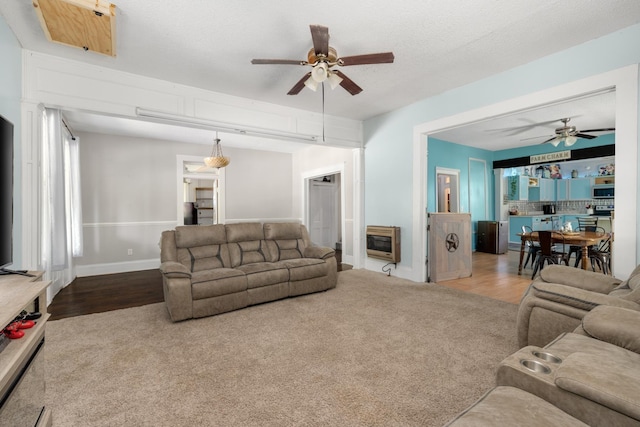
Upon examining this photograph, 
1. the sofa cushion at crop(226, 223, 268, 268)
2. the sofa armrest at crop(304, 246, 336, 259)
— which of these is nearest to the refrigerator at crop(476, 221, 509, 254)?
the sofa armrest at crop(304, 246, 336, 259)

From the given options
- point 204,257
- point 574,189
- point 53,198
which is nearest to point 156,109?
point 53,198

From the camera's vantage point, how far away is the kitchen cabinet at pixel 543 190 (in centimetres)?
903

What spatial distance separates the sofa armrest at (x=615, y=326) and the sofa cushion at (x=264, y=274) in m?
2.78

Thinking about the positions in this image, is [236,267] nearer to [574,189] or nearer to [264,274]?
[264,274]

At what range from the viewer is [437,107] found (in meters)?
4.27

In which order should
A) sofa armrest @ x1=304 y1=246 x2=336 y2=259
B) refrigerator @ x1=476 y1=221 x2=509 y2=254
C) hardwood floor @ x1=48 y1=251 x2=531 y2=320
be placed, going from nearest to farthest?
hardwood floor @ x1=48 y1=251 x2=531 y2=320 < sofa armrest @ x1=304 y1=246 x2=336 y2=259 < refrigerator @ x1=476 y1=221 x2=509 y2=254

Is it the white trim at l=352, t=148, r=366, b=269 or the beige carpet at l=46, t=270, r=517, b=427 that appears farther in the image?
the white trim at l=352, t=148, r=366, b=269

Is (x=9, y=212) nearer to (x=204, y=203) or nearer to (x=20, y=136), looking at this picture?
(x=20, y=136)

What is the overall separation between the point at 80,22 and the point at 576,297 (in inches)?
165

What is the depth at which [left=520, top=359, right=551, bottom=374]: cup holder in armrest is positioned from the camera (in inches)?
47.7

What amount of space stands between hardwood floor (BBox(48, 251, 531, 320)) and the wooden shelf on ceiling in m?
2.77

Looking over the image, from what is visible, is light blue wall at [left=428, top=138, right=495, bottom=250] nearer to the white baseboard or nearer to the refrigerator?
the refrigerator

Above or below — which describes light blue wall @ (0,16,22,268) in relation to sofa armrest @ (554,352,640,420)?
above

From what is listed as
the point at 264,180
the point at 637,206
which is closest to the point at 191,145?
the point at 264,180
